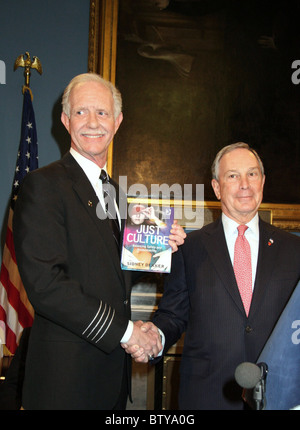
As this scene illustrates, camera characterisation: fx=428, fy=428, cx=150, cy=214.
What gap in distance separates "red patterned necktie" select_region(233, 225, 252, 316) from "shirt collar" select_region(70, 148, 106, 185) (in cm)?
84

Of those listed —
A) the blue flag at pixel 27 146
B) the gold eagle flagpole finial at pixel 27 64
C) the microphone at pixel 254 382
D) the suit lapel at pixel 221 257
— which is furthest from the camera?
the gold eagle flagpole finial at pixel 27 64

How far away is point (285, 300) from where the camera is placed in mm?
2125

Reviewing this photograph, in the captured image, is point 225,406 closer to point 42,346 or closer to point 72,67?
point 42,346

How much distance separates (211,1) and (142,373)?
3.97 m

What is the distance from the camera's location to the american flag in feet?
12.6

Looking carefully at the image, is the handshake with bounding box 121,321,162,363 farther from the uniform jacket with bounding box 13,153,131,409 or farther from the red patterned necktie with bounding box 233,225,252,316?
the red patterned necktie with bounding box 233,225,252,316

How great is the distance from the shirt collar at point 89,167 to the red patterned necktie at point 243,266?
0.84 meters

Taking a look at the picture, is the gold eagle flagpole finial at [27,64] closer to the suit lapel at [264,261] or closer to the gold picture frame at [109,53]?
the gold picture frame at [109,53]

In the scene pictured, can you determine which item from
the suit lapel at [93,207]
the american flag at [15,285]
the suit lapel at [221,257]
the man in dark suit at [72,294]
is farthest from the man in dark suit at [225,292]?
the american flag at [15,285]

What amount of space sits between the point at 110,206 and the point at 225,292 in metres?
0.73

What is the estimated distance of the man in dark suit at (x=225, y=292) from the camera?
2070 millimetres

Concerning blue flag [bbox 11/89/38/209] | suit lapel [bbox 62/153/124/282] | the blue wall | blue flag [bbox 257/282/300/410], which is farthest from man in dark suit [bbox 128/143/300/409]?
the blue wall

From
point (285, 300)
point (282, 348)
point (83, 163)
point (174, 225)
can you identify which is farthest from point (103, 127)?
point (282, 348)
